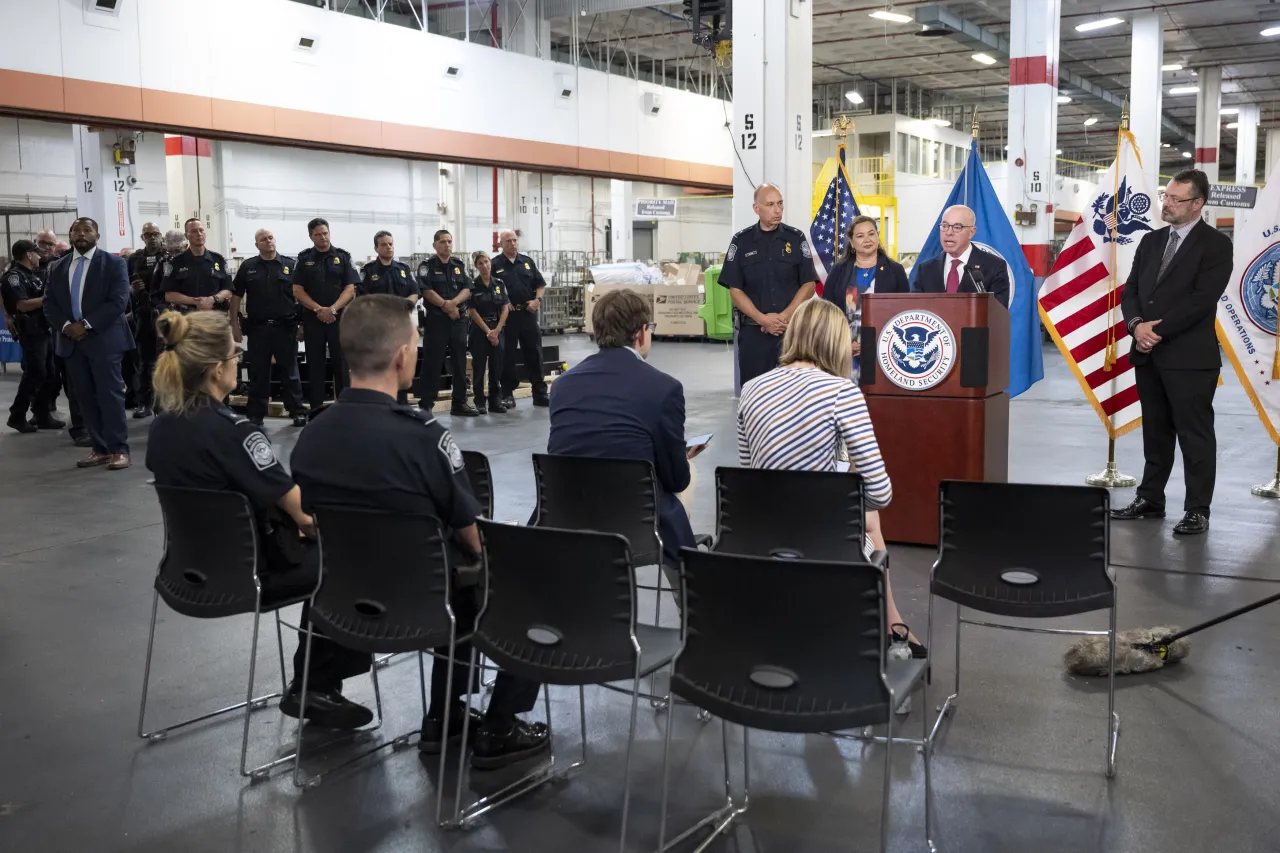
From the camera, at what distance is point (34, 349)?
30.6ft

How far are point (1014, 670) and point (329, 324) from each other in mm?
7043

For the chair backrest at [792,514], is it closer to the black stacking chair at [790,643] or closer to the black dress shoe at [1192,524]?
the black stacking chair at [790,643]

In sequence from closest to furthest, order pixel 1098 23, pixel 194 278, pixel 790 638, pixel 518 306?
1. pixel 790 638
2. pixel 194 278
3. pixel 518 306
4. pixel 1098 23

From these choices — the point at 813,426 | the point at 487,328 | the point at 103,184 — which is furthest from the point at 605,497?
the point at 103,184

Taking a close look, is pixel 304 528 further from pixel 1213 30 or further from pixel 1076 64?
pixel 1076 64

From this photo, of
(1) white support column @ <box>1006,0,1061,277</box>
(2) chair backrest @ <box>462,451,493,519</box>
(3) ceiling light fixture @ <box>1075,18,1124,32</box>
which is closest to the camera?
(2) chair backrest @ <box>462,451,493,519</box>

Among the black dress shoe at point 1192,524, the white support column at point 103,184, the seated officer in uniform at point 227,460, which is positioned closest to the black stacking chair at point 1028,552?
the seated officer in uniform at point 227,460

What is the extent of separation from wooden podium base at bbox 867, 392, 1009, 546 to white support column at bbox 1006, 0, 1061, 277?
8.47m

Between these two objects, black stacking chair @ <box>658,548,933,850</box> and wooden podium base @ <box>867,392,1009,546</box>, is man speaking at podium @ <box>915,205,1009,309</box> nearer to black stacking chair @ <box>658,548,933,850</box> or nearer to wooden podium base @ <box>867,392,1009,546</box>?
wooden podium base @ <box>867,392,1009,546</box>

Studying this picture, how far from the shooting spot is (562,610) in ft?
8.39

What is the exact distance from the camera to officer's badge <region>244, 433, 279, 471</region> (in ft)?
10.2

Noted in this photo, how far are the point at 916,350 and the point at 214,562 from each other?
3.15 metres

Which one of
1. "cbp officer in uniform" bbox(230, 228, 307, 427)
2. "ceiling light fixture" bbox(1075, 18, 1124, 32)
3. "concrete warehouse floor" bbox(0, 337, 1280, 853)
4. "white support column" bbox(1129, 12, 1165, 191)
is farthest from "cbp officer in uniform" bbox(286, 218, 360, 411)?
"ceiling light fixture" bbox(1075, 18, 1124, 32)

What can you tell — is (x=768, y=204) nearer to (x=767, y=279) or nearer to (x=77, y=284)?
(x=767, y=279)
